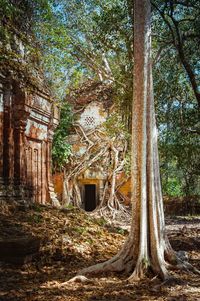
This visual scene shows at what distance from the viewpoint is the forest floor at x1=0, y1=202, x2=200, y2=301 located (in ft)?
14.1

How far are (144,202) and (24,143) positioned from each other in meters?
4.39

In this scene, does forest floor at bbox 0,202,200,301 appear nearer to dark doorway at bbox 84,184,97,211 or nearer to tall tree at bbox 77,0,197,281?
tall tree at bbox 77,0,197,281

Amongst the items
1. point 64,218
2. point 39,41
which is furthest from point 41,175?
point 39,41

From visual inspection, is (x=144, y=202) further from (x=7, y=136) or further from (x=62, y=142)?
(x=62, y=142)

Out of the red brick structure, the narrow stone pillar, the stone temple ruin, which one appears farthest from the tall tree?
the stone temple ruin

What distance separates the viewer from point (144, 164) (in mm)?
5375

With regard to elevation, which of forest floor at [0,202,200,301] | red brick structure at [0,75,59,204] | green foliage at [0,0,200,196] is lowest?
forest floor at [0,202,200,301]

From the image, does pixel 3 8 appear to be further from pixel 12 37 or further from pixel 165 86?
pixel 165 86

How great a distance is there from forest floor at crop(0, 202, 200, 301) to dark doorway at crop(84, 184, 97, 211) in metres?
9.09

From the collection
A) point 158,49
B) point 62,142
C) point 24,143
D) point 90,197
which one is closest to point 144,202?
point 24,143

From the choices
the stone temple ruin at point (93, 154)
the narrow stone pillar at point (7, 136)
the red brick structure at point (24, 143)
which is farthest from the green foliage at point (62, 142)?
the narrow stone pillar at point (7, 136)

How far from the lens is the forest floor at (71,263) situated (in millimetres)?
4301

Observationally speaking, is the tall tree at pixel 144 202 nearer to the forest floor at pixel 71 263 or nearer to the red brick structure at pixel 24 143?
the forest floor at pixel 71 263

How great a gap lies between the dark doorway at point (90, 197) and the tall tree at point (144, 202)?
12545 millimetres
